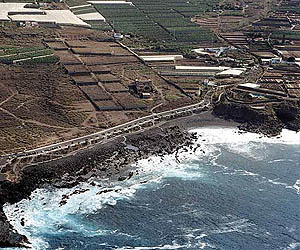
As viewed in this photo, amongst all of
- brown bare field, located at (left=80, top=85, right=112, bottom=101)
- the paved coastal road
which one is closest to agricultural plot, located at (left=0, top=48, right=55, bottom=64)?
brown bare field, located at (left=80, top=85, right=112, bottom=101)

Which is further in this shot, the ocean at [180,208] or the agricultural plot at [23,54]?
the agricultural plot at [23,54]

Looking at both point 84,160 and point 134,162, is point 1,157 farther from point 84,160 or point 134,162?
point 134,162

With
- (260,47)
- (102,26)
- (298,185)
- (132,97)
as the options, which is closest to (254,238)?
(298,185)

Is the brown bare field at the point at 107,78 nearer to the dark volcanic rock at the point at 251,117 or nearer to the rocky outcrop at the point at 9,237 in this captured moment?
the dark volcanic rock at the point at 251,117

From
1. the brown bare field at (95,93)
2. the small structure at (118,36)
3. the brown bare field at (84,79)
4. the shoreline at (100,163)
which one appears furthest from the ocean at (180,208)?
the small structure at (118,36)

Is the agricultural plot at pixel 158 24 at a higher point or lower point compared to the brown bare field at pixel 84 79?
higher

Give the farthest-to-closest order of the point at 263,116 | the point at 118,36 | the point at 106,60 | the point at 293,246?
the point at 118,36 → the point at 106,60 → the point at 263,116 → the point at 293,246

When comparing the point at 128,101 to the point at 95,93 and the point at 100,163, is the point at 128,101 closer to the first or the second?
the point at 95,93

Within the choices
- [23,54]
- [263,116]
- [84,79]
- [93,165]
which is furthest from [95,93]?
[263,116]
